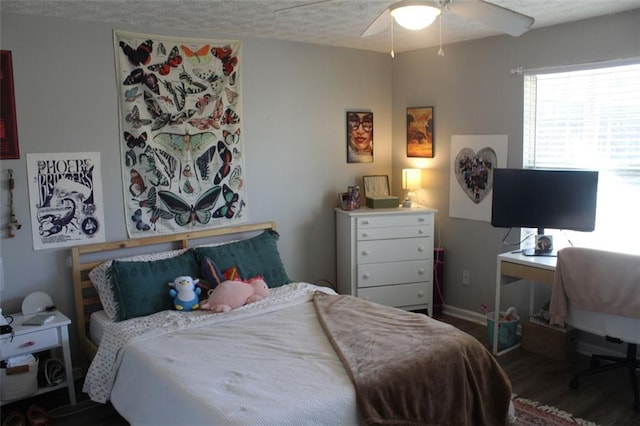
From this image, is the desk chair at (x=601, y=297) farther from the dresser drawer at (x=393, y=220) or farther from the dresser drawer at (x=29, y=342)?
the dresser drawer at (x=29, y=342)

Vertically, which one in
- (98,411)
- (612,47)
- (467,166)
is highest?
(612,47)

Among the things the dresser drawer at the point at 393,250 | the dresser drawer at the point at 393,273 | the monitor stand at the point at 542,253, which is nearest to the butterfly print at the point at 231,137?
the dresser drawer at the point at 393,250

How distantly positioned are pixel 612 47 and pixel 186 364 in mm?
3309

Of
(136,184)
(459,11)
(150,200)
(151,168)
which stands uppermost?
(459,11)

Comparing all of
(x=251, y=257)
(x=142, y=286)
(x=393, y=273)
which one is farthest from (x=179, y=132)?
(x=393, y=273)

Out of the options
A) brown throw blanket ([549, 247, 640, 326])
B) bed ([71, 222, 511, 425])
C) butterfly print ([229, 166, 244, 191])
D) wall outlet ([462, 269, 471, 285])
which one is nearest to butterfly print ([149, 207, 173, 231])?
bed ([71, 222, 511, 425])

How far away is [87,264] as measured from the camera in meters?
3.46

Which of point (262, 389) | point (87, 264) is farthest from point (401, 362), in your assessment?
point (87, 264)

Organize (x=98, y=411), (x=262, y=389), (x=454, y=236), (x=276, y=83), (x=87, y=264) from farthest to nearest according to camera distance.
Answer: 1. (x=454, y=236)
2. (x=276, y=83)
3. (x=87, y=264)
4. (x=98, y=411)
5. (x=262, y=389)

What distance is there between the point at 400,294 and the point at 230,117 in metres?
2.04

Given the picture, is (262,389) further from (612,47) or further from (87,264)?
(612,47)

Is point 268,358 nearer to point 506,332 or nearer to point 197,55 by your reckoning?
point 506,332

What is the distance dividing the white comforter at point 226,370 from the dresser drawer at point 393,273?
1041mm

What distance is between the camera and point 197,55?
3.82 metres
